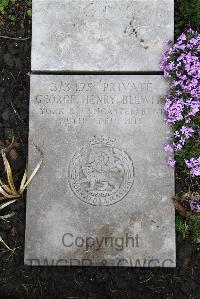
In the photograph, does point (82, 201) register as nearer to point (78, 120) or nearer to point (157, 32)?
point (78, 120)

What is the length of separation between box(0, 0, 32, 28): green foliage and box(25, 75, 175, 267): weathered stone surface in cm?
109

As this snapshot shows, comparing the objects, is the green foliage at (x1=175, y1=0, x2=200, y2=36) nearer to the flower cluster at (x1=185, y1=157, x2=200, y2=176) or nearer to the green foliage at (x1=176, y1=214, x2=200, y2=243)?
the flower cluster at (x1=185, y1=157, x2=200, y2=176)

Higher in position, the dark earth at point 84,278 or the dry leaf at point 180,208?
the dry leaf at point 180,208

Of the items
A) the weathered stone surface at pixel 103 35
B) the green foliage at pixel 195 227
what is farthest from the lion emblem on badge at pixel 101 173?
the weathered stone surface at pixel 103 35

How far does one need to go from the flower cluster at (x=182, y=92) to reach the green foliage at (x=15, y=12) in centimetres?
162

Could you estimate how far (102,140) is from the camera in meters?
4.22

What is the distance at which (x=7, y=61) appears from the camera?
4656mm

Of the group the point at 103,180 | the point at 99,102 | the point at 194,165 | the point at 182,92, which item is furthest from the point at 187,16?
the point at 103,180

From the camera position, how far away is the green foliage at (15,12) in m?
4.73

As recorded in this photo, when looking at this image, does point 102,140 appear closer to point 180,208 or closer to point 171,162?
point 171,162

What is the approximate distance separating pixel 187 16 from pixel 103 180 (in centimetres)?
200

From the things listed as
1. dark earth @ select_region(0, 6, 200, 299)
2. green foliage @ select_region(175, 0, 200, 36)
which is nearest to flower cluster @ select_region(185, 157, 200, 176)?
dark earth @ select_region(0, 6, 200, 299)

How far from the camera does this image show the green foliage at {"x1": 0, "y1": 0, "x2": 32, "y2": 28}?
15.5ft

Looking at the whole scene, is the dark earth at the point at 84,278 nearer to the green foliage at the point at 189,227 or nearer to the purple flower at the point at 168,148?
the green foliage at the point at 189,227
